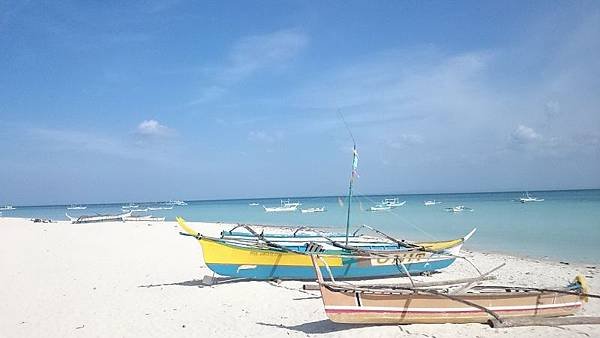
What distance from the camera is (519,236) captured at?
21.4 m

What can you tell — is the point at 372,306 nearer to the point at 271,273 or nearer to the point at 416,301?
the point at 416,301

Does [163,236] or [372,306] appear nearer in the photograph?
[372,306]

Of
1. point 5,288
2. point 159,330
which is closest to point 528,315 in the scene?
point 159,330

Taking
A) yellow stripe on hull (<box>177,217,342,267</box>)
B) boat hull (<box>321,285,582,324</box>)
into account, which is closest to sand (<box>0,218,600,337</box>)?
boat hull (<box>321,285,582,324</box>)

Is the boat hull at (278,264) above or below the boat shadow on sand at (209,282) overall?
above

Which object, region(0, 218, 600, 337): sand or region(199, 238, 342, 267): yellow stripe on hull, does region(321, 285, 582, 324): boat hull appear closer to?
region(0, 218, 600, 337): sand

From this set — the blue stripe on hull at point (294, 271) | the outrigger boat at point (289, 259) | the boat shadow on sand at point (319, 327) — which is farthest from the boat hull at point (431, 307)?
the blue stripe on hull at point (294, 271)

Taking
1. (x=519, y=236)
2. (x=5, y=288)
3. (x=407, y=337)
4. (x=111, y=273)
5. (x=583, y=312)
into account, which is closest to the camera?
(x=407, y=337)

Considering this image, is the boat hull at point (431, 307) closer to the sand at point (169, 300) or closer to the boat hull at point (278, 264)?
the sand at point (169, 300)

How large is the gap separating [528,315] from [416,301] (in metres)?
2.19

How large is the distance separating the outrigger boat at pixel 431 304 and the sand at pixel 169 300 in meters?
0.22

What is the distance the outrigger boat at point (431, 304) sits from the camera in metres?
6.52

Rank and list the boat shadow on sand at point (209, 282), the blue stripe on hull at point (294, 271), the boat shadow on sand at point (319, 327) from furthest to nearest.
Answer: the boat shadow on sand at point (209, 282)
the blue stripe on hull at point (294, 271)
the boat shadow on sand at point (319, 327)

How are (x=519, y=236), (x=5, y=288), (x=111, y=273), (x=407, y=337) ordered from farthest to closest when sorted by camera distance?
(x=519, y=236)
(x=111, y=273)
(x=5, y=288)
(x=407, y=337)
